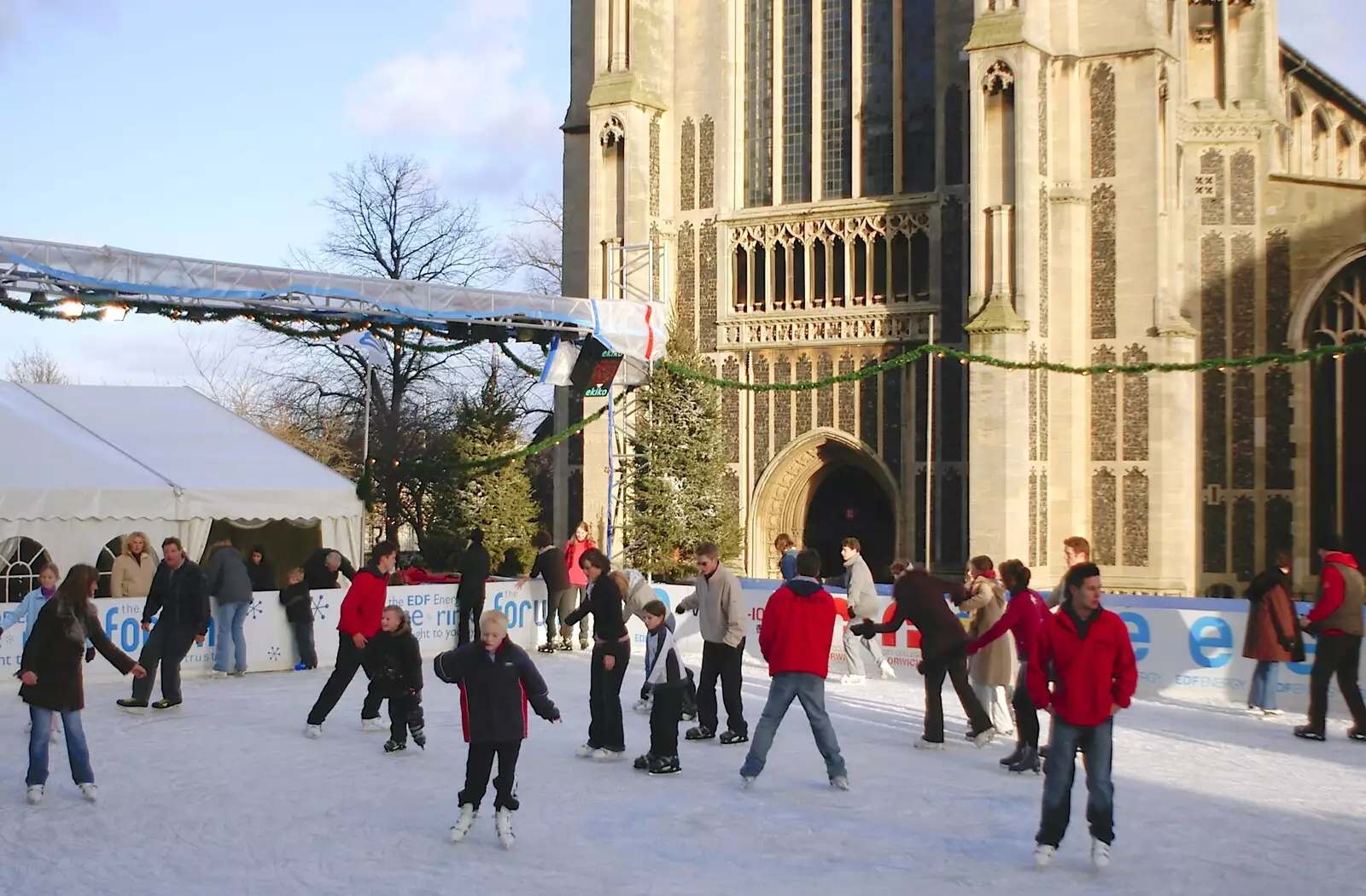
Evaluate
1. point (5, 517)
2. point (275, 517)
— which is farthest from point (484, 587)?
point (5, 517)

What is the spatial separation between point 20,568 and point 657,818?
1215cm

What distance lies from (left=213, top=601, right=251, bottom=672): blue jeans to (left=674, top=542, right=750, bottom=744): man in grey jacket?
6.54 meters

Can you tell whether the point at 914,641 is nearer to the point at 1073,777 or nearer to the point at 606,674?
the point at 606,674

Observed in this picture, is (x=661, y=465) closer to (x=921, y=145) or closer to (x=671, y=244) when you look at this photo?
(x=671, y=244)

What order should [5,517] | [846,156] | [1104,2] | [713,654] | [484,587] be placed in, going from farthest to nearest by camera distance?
1. [846,156]
2. [1104,2]
3. [484,587]
4. [5,517]
5. [713,654]

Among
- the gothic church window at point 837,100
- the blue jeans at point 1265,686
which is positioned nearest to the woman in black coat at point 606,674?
the blue jeans at point 1265,686

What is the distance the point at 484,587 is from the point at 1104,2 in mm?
Answer: 15280

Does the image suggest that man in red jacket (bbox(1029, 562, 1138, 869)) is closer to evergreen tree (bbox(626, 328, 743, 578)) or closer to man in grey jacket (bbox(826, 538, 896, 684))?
man in grey jacket (bbox(826, 538, 896, 684))

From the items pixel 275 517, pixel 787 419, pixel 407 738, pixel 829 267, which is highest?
pixel 829 267

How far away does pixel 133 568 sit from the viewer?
694 inches

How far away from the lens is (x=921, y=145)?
27.7m

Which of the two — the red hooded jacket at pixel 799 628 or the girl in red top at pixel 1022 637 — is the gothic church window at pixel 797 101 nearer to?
the girl in red top at pixel 1022 637

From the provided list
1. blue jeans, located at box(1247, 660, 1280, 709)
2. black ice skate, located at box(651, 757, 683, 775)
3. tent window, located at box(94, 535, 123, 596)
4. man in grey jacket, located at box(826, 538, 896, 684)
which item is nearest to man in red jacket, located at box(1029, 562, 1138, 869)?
black ice skate, located at box(651, 757, 683, 775)

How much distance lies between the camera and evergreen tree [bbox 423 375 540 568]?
A: 28656 millimetres
